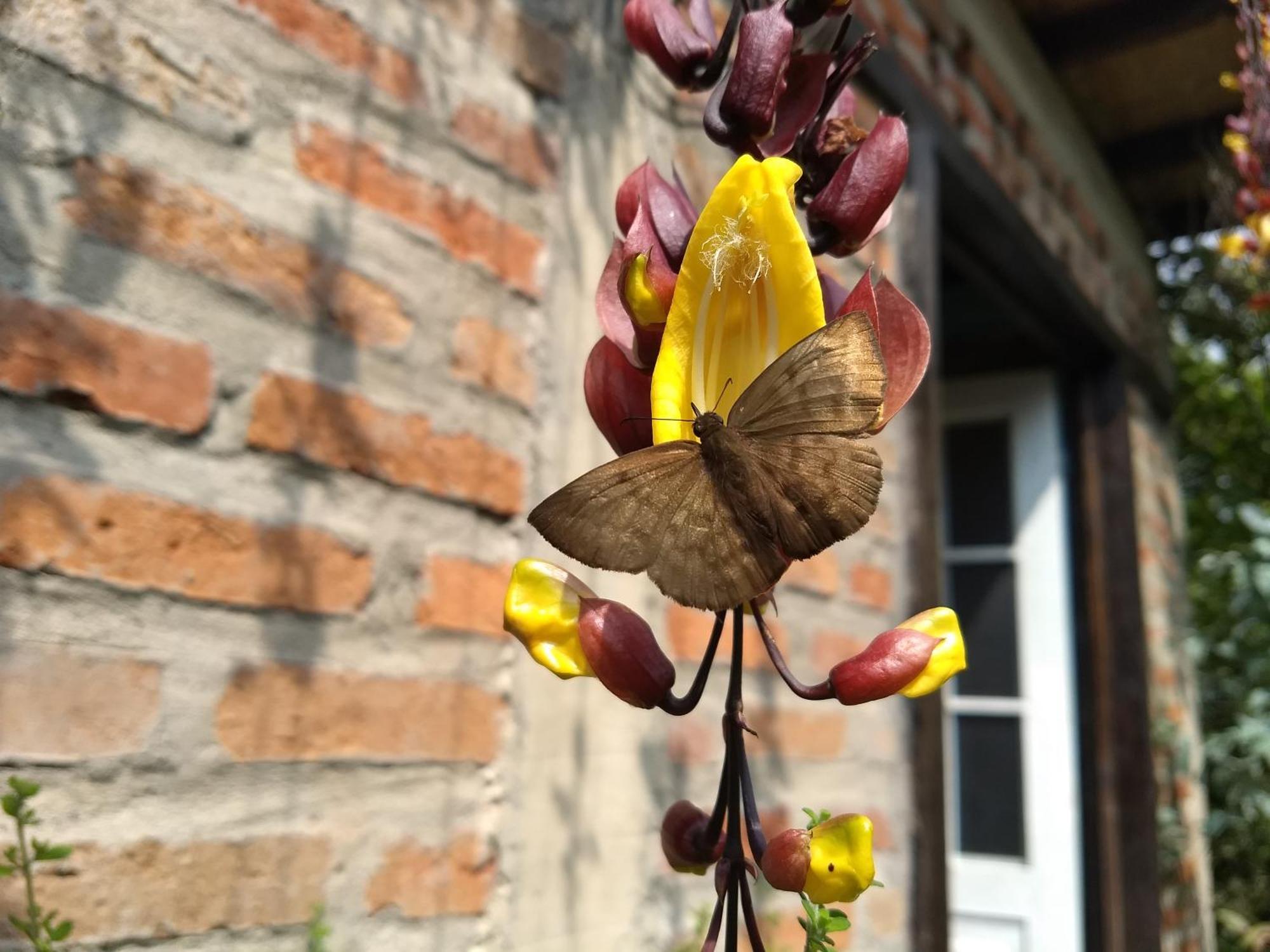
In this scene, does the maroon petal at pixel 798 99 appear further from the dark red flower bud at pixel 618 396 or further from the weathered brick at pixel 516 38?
the weathered brick at pixel 516 38

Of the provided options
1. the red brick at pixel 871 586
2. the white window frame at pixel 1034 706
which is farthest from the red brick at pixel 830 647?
the white window frame at pixel 1034 706

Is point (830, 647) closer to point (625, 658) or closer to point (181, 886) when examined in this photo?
point (181, 886)

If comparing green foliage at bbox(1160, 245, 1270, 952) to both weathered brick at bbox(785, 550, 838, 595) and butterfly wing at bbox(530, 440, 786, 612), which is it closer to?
weathered brick at bbox(785, 550, 838, 595)

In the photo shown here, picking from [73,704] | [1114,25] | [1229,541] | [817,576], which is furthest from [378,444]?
[1229,541]

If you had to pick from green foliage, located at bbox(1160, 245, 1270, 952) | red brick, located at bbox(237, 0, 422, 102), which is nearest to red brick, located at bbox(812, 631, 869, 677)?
red brick, located at bbox(237, 0, 422, 102)

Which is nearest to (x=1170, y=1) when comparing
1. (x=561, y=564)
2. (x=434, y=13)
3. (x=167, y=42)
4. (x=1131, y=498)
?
(x=1131, y=498)

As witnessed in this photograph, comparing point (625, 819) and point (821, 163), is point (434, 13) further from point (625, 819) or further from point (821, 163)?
point (625, 819)
